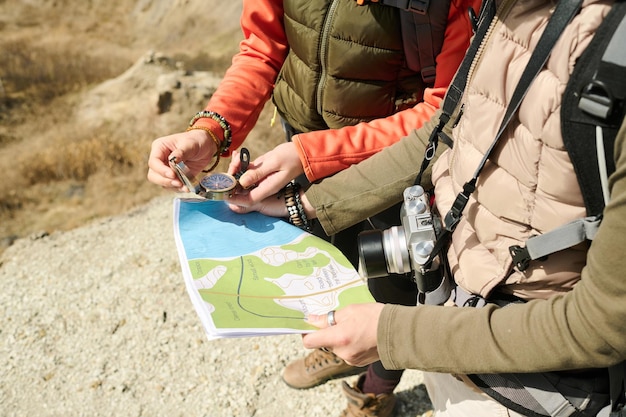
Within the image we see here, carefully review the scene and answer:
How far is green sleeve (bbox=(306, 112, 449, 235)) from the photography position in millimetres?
1517

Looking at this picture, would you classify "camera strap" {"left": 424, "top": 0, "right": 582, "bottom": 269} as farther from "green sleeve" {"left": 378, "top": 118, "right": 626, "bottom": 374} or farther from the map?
the map

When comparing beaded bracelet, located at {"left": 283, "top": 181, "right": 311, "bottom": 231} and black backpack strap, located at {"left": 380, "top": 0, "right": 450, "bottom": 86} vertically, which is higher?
black backpack strap, located at {"left": 380, "top": 0, "right": 450, "bottom": 86}

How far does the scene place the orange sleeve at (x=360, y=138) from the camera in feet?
5.21

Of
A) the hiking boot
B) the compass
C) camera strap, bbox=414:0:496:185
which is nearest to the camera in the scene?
camera strap, bbox=414:0:496:185

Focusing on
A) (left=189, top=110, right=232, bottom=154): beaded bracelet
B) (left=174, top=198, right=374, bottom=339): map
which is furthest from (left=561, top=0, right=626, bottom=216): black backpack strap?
(left=189, top=110, right=232, bottom=154): beaded bracelet

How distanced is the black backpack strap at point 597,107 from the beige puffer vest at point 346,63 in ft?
2.60

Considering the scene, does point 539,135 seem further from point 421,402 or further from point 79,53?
point 79,53

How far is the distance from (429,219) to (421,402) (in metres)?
1.72

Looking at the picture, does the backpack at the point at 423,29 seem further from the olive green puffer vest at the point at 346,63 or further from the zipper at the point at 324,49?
the zipper at the point at 324,49

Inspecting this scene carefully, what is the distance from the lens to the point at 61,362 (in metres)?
3.07

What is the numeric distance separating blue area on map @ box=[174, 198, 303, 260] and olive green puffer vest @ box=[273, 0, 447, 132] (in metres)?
0.45

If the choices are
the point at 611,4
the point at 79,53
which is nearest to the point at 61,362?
the point at 611,4

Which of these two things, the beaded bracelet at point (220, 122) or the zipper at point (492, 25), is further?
the beaded bracelet at point (220, 122)

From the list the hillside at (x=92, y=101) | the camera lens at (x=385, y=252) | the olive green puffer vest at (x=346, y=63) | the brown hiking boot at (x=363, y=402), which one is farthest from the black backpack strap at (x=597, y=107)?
the hillside at (x=92, y=101)
